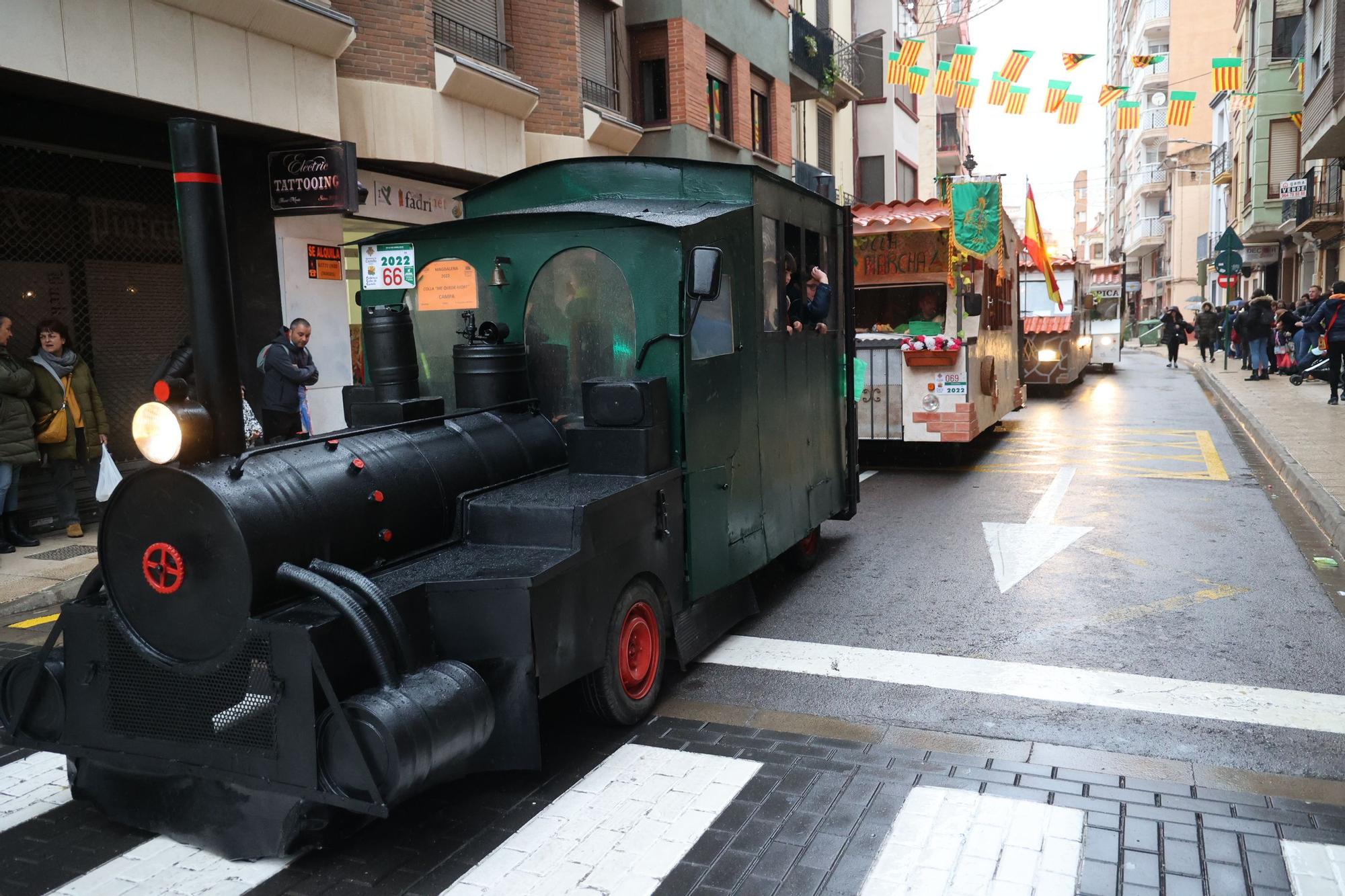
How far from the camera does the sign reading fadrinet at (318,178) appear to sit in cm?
1103

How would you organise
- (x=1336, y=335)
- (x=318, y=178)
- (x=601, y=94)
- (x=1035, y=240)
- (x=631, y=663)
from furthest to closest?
(x=601, y=94)
(x=1336, y=335)
(x=1035, y=240)
(x=318, y=178)
(x=631, y=663)

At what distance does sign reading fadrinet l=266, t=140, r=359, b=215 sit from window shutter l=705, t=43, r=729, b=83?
33.7 feet

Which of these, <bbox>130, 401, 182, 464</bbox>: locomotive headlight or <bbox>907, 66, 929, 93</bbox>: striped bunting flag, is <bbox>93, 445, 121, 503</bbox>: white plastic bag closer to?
<bbox>130, 401, 182, 464</bbox>: locomotive headlight

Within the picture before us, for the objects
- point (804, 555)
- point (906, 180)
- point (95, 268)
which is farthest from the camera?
point (906, 180)

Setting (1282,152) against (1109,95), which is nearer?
(1109,95)

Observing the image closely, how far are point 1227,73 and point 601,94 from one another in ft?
36.2

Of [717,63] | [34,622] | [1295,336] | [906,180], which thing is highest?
[717,63]

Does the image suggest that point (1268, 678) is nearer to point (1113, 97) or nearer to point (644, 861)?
point (644, 861)

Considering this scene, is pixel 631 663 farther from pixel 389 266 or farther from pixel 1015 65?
pixel 1015 65

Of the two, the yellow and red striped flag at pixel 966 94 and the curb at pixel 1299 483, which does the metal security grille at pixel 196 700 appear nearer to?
the curb at pixel 1299 483

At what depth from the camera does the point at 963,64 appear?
18.6 meters

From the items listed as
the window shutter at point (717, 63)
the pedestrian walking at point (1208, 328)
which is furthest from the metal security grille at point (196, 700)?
the pedestrian walking at point (1208, 328)

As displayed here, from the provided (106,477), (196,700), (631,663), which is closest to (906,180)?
(106,477)

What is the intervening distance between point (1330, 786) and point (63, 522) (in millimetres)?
9653
